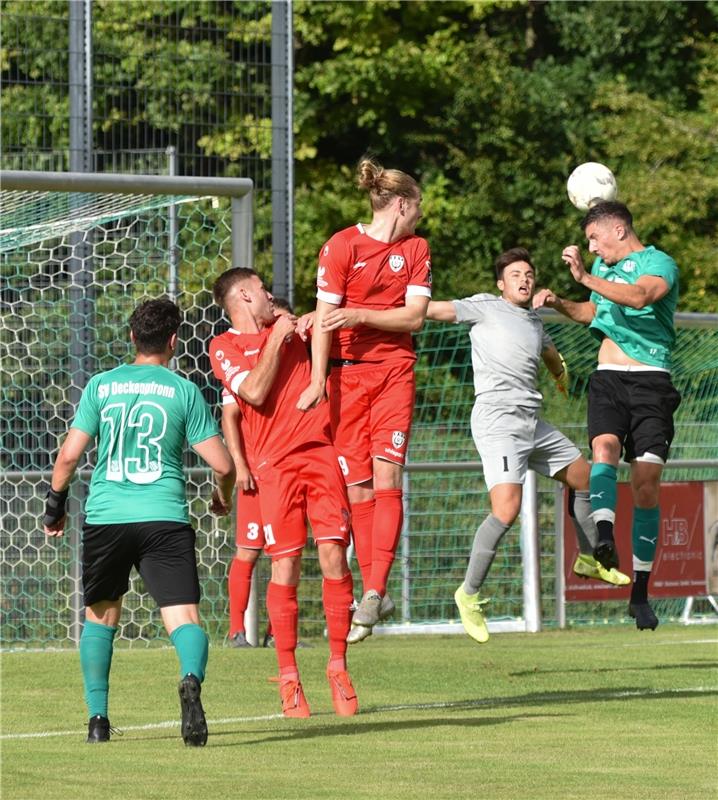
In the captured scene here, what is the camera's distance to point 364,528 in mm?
9516

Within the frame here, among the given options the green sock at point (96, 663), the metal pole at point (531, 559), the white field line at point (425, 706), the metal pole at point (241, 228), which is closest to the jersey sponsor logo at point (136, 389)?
the green sock at point (96, 663)

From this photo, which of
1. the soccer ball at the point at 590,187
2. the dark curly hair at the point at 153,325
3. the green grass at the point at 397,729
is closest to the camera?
the green grass at the point at 397,729

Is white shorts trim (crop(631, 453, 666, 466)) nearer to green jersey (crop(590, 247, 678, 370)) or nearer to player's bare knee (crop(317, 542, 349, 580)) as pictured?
green jersey (crop(590, 247, 678, 370))

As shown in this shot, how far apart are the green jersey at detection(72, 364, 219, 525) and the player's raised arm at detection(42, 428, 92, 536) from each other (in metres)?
0.05

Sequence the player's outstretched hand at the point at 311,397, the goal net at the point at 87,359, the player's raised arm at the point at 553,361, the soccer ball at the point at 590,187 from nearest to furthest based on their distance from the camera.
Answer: the player's outstretched hand at the point at 311,397, the player's raised arm at the point at 553,361, the soccer ball at the point at 590,187, the goal net at the point at 87,359

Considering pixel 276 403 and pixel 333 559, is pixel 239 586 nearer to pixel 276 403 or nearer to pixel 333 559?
pixel 333 559

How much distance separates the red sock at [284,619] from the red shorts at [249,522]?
3.06m

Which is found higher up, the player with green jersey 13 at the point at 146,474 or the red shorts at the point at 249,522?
the player with green jersey 13 at the point at 146,474

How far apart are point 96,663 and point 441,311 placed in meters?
2.96

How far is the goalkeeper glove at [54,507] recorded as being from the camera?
312 inches

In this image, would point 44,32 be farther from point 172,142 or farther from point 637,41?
point 637,41

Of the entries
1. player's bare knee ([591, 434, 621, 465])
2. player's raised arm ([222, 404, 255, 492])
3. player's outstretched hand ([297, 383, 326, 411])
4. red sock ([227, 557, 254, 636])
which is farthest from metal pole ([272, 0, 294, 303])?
player's outstretched hand ([297, 383, 326, 411])

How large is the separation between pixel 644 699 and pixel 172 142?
11340mm

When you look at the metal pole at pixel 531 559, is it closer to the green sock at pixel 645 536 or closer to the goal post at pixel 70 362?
the goal post at pixel 70 362
